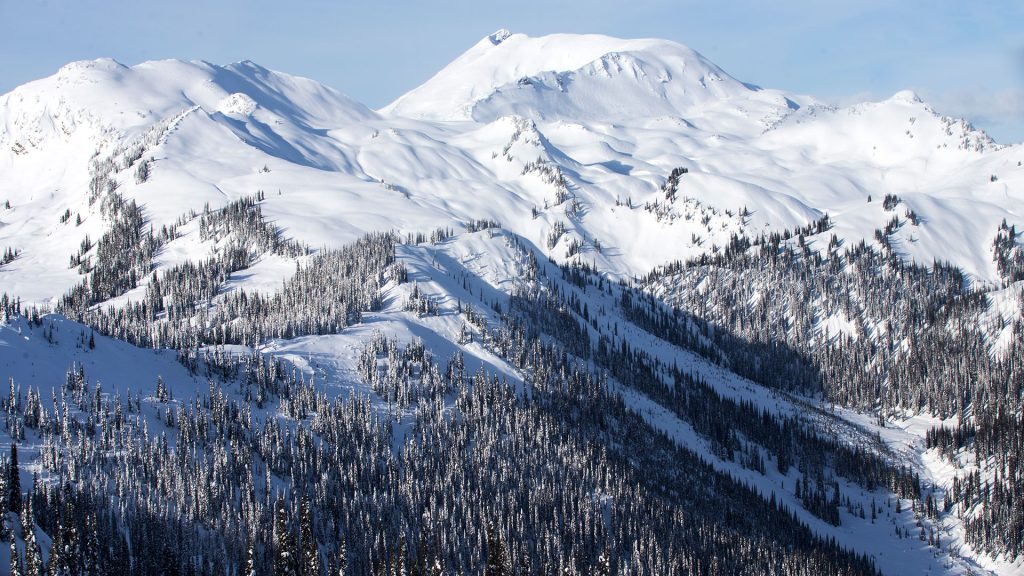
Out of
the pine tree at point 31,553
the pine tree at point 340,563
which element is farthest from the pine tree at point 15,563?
the pine tree at point 340,563

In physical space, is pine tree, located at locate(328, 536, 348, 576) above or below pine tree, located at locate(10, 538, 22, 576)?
below

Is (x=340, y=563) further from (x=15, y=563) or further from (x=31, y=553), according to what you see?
(x=15, y=563)

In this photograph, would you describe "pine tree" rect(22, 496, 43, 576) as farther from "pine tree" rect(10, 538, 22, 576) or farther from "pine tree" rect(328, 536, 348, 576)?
"pine tree" rect(328, 536, 348, 576)

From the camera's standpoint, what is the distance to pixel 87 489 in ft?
510

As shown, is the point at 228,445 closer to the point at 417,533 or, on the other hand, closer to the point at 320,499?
the point at 320,499

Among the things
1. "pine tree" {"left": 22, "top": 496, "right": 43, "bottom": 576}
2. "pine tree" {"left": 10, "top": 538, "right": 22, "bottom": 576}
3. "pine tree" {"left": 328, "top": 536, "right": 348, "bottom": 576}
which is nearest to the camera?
"pine tree" {"left": 10, "top": 538, "right": 22, "bottom": 576}

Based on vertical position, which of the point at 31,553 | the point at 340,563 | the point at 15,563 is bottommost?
the point at 340,563

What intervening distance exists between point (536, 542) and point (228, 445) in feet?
206

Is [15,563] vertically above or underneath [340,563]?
above

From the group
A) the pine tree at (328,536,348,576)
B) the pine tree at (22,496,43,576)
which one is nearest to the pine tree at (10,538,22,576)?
the pine tree at (22,496,43,576)

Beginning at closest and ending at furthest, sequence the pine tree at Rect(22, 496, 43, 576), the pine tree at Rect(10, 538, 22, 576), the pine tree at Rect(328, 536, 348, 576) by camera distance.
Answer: the pine tree at Rect(10, 538, 22, 576) < the pine tree at Rect(22, 496, 43, 576) < the pine tree at Rect(328, 536, 348, 576)

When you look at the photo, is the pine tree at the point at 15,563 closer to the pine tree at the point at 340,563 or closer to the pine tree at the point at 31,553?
the pine tree at the point at 31,553

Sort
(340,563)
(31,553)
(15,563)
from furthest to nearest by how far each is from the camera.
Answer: (340,563) → (31,553) → (15,563)

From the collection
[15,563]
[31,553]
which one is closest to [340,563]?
[31,553]
